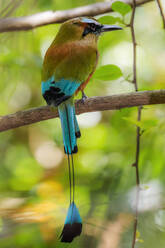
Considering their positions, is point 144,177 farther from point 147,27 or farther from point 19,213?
point 147,27

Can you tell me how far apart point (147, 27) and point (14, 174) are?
0.90 meters

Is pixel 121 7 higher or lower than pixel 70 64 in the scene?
higher

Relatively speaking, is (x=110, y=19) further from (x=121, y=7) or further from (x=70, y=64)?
(x=70, y=64)

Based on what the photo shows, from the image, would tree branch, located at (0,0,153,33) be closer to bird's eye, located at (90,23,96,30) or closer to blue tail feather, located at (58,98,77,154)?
bird's eye, located at (90,23,96,30)

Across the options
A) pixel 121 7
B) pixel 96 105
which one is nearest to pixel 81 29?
pixel 121 7

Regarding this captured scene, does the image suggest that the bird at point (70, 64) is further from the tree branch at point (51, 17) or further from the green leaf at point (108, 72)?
the tree branch at point (51, 17)

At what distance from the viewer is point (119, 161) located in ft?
4.48

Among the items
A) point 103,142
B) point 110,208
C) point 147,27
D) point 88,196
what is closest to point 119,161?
point 103,142

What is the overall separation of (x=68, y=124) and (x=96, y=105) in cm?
10

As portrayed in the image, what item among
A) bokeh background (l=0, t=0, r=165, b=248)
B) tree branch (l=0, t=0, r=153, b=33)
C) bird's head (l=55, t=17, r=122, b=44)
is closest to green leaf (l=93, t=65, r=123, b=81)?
bokeh background (l=0, t=0, r=165, b=248)

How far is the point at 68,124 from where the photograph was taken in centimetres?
88

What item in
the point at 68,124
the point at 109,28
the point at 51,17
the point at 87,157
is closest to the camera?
the point at 68,124

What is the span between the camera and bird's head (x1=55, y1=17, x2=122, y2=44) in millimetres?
1046

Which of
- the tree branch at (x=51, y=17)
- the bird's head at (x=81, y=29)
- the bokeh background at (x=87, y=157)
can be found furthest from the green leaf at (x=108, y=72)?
the tree branch at (x=51, y=17)
